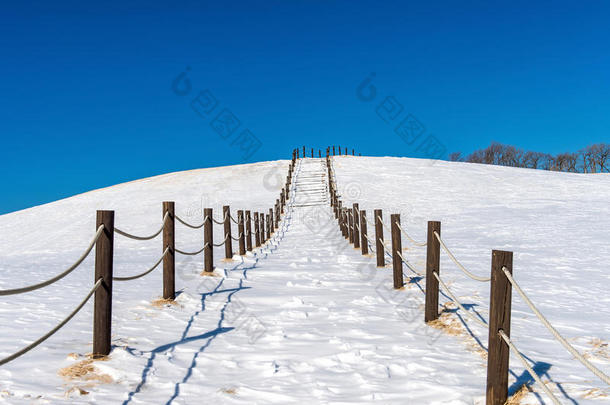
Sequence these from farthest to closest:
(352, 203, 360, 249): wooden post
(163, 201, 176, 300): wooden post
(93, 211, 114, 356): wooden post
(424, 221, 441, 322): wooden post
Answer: (352, 203, 360, 249): wooden post, (163, 201, 176, 300): wooden post, (424, 221, 441, 322): wooden post, (93, 211, 114, 356): wooden post

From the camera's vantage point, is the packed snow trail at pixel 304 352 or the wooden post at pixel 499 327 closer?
the wooden post at pixel 499 327

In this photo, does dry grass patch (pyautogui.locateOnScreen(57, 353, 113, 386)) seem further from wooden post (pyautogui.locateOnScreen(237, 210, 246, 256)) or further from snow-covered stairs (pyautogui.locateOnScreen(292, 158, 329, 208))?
snow-covered stairs (pyautogui.locateOnScreen(292, 158, 329, 208))

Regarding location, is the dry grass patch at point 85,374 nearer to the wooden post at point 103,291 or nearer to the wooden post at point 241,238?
the wooden post at point 103,291

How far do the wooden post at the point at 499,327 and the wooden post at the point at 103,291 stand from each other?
308cm

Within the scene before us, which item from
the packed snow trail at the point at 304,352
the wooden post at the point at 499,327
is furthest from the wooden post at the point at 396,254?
the wooden post at the point at 499,327

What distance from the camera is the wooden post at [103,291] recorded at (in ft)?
12.4

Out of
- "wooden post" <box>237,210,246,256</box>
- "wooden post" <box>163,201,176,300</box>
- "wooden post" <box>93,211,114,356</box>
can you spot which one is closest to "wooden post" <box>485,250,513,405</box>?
"wooden post" <box>93,211,114,356</box>

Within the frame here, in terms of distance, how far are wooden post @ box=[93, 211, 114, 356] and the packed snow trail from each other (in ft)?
1.06

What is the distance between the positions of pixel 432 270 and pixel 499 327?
2.14m

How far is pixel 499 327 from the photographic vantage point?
298 cm

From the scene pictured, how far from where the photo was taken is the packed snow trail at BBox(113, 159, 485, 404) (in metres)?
3.33

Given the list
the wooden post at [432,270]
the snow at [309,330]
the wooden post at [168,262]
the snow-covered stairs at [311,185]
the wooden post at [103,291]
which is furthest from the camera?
the snow-covered stairs at [311,185]

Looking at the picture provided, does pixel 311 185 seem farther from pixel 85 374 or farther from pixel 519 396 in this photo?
pixel 519 396

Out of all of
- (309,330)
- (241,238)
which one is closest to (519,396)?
(309,330)
